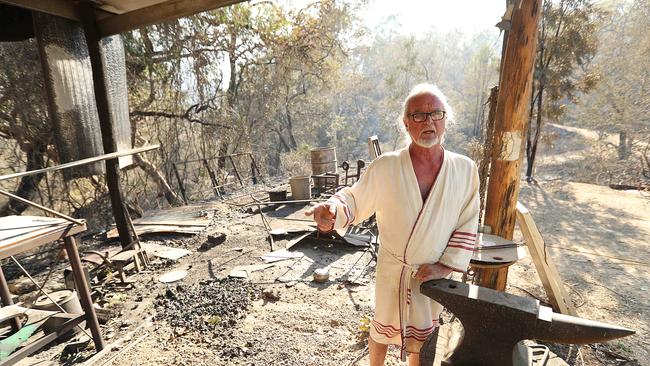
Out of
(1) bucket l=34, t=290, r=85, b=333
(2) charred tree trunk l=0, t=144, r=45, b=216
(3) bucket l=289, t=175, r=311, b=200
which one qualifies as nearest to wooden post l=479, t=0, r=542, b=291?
(1) bucket l=34, t=290, r=85, b=333

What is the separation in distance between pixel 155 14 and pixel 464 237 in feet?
14.6

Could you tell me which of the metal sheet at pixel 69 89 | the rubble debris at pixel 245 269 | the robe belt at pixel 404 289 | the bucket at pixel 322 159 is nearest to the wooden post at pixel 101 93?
the metal sheet at pixel 69 89

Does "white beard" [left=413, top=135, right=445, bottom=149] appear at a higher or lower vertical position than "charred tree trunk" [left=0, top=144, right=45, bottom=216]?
higher

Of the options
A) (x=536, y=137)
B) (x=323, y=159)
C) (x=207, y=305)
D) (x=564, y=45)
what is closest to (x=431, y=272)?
(x=207, y=305)

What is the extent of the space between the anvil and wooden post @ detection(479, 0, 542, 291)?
170cm

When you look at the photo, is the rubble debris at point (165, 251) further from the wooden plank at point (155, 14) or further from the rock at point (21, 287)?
the wooden plank at point (155, 14)

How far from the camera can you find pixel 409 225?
187 cm

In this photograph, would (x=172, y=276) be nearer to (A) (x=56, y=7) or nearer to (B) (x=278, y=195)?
(A) (x=56, y=7)

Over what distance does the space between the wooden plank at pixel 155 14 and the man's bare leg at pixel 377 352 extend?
3.79m

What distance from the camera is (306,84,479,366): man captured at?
1833 millimetres

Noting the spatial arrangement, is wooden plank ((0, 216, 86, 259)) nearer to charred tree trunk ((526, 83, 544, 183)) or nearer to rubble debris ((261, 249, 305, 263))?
rubble debris ((261, 249, 305, 263))

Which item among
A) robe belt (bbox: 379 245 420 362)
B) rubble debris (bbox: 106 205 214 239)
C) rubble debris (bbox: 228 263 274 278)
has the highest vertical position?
robe belt (bbox: 379 245 420 362)

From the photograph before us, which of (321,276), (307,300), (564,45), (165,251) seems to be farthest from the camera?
(564,45)

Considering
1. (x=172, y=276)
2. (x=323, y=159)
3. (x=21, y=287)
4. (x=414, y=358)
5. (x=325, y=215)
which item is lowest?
(x=21, y=287)
